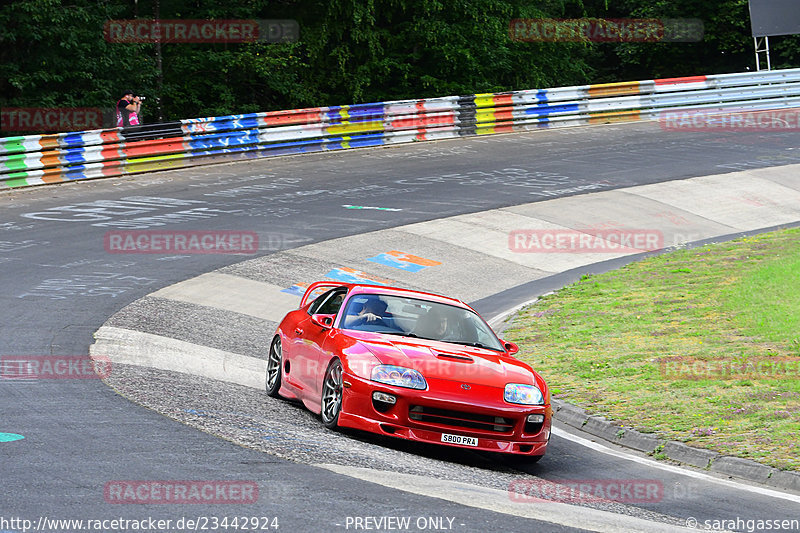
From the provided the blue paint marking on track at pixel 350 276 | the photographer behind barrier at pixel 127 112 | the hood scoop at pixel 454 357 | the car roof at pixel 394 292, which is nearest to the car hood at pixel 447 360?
the hood scoop at pixel 454 357

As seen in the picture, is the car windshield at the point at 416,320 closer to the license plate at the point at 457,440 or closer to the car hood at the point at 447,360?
the car hood at the point at 447,360

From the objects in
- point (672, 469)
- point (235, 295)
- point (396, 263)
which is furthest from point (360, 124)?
point (672, 469)

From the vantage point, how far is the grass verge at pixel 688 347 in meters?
9.95

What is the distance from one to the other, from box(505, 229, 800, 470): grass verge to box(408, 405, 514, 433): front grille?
181 cm

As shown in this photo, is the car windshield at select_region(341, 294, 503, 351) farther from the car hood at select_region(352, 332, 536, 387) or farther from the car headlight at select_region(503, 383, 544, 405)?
the car headlight at select_region(503, 383, 544, 405)

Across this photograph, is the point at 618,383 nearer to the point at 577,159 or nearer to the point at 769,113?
the point at 577,159

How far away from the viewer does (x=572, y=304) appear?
16.9m

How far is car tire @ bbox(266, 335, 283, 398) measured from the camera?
36.7ft

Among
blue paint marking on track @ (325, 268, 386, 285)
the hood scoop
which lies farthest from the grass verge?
blue paint marking on track @ (325, 268, 386, 285)

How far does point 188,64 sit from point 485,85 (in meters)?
11.0

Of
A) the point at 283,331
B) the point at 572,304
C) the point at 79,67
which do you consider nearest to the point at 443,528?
the point at 283,331

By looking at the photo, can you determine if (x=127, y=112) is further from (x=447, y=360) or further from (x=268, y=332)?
(x=447, y=360)

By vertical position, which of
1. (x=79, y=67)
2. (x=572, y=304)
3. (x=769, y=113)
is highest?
(x=79, y=67)

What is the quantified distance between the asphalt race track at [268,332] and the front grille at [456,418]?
0.34 meters
